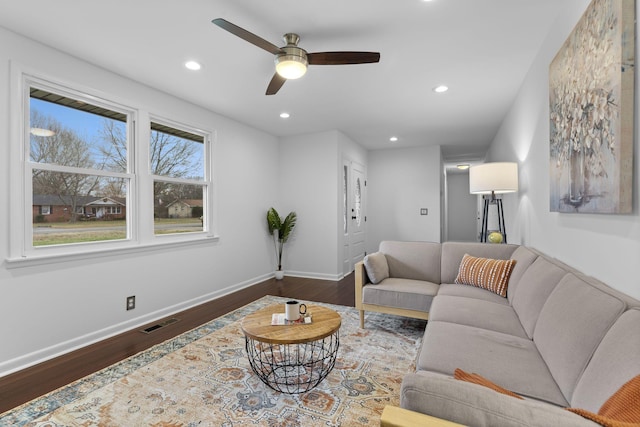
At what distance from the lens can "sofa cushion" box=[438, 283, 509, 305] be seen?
240cm

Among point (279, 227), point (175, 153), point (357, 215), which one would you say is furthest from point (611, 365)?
point (357, 215)

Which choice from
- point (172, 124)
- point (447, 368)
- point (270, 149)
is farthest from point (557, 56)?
point (270, 149)

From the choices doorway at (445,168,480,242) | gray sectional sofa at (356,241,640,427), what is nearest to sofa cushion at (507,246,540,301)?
gray sectional sofa at (356,241,640,427)

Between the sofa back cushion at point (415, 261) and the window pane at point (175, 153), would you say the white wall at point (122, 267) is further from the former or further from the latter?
the sofa back cushion at point (415, 261)

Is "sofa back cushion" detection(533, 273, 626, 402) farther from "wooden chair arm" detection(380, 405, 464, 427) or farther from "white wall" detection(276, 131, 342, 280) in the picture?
"white wall" detection(276, 131, 342, 280)

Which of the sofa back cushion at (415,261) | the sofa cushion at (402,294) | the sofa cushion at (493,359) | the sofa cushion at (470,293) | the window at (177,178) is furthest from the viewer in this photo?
the window at (177,178)

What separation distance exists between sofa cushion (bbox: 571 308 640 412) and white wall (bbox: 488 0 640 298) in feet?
1.37

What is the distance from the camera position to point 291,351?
2482 mm

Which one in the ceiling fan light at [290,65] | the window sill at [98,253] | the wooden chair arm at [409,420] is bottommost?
the wooden chair arm at [409,420]

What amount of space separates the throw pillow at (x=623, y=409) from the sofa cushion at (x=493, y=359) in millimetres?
454

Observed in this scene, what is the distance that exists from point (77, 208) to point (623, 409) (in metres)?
3.59

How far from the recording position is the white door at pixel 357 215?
571 centimetres

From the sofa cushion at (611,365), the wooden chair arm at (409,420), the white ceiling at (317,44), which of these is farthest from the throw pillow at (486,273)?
the wooden chair arm at (409,420)

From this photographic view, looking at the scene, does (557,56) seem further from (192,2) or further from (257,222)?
(257,222)
